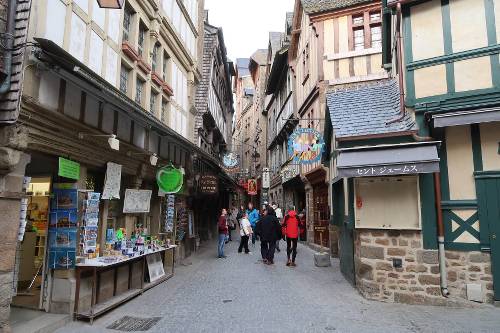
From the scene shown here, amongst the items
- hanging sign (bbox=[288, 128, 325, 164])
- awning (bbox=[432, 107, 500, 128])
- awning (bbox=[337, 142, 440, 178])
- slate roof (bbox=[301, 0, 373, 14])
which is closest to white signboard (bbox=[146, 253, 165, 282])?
awning (bbox=[337, 142, 440, 178])

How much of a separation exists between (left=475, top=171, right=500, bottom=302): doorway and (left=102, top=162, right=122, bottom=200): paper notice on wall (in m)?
6.57

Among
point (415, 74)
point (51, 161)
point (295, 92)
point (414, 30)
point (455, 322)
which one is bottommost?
point (455, 322)

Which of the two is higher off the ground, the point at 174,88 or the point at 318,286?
the point at 174,88

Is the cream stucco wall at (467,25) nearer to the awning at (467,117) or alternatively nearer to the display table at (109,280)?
the awning at (467,117)

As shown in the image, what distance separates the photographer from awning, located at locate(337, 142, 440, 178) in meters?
6.55

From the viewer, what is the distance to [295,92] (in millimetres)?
18672

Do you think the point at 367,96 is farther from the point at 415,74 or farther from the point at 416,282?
the point at 416,282

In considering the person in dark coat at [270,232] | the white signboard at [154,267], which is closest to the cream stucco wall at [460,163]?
the person in dark coat at [270,232]

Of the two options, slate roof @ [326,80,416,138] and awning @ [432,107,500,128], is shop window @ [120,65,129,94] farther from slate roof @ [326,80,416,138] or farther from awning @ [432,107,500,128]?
awning @ [432,107,500,128]

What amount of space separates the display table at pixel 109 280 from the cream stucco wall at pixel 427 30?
22.2 feet

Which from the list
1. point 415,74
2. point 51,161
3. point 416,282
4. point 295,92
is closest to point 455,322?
point 416,282

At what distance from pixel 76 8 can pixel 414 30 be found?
20.2 ft

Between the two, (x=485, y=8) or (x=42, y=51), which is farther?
(x=485, y=8)

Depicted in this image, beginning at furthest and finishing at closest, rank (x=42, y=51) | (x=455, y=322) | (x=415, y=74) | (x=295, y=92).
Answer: (x=295, y=92) → (x=415, y=74) → (x=455, y=322) → (x=42, y=51)
